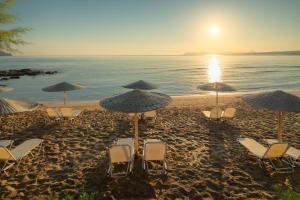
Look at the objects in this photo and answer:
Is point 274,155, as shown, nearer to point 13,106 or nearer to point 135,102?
point 135,102

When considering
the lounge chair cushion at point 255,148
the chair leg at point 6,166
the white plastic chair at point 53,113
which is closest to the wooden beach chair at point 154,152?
the lounge chair cushion at point 255,148

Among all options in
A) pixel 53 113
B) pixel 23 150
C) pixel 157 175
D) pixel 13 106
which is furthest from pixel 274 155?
pixel 53 113

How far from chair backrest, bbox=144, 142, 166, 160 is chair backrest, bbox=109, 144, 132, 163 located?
1.33 ft

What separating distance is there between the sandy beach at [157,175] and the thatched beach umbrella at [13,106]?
127 cm

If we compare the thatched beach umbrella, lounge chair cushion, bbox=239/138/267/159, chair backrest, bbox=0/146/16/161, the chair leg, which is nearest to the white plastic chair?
the thatched beach umbrella

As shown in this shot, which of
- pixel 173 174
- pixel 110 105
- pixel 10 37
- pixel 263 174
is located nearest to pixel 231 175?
pixel 263 174

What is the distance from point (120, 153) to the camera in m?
5.58

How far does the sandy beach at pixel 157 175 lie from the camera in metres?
4.95

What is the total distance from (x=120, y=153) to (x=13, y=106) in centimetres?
353

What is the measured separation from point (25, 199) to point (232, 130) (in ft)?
22.9

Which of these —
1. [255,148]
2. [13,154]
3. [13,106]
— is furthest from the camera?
[13,106]

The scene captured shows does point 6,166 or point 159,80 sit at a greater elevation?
point 6,166

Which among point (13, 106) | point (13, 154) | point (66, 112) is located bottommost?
point (13, 154)

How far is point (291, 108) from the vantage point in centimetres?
574
